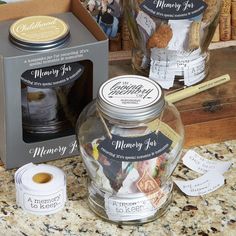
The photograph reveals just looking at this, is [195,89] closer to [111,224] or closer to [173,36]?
[173,36]

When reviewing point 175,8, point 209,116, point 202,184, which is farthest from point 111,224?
point 175,8

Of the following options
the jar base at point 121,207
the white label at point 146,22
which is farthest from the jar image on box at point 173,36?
the jar base at point 121,207

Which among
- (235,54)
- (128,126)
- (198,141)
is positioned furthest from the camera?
(235,54)

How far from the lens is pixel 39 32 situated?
1.23 metres

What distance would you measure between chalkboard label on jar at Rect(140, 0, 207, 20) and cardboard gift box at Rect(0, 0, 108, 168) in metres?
0.12

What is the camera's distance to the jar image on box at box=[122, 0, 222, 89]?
1.31 metres

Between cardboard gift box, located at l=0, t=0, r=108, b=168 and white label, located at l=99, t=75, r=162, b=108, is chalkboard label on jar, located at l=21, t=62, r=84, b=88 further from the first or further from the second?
white label, located at l=99, t=75, r=162, b=108

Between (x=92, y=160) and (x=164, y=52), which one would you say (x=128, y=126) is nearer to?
(x=92, y=160)

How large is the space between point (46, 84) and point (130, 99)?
17 centimetres

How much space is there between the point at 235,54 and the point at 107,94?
0.44 m

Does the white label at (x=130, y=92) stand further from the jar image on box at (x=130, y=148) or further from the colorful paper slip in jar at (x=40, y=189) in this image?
the colorful paper slip in jar at (x=40, y=189)

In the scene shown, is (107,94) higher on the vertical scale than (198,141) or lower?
higher

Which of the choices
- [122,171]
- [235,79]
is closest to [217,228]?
[122,171]

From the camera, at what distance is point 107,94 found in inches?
44.5
